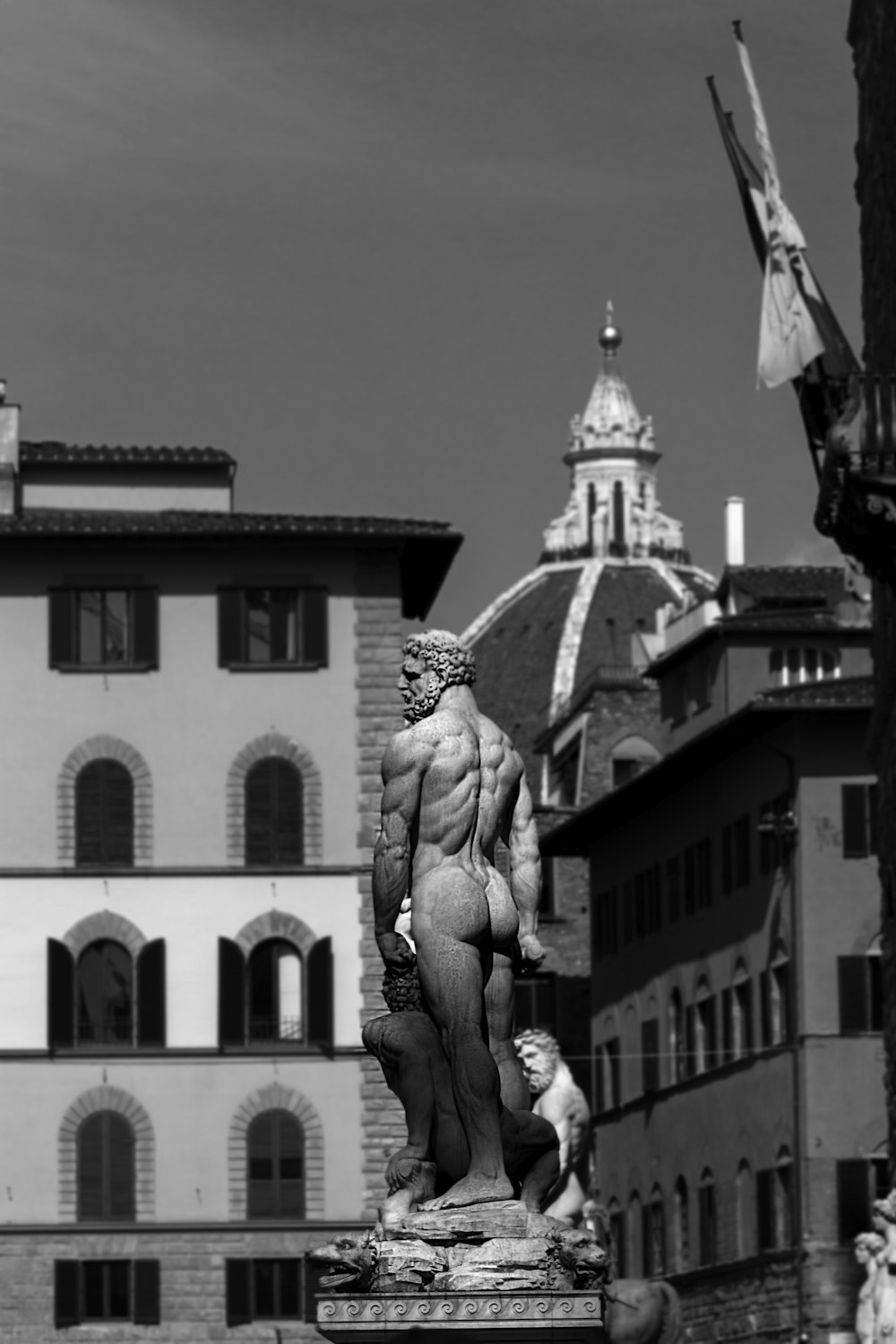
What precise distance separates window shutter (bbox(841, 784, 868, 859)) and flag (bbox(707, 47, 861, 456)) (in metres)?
29.1

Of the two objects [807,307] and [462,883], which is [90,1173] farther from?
[462,883]

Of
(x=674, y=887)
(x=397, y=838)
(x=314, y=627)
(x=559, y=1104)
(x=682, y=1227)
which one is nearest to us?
(x=397, y=838)

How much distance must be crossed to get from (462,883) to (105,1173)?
1939 inches

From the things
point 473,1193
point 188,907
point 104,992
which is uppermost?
point 188,907

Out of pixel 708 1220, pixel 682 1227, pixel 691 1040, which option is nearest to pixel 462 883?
pixel 708 1220

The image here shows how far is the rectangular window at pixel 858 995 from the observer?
7231 centimetres

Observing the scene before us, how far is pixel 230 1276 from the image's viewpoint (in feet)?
214

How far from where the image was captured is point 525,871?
687 inches

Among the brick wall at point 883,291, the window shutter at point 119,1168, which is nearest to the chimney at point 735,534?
the window shutter at point 119,1168

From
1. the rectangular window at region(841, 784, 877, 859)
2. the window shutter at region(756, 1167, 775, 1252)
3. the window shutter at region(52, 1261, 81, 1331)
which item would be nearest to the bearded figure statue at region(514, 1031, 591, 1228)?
the window shutter at region(52, 1261, 81, 1331)

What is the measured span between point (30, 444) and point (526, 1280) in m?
57.6

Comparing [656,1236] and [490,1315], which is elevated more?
[656,1236]

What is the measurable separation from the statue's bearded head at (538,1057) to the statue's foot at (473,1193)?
8474mm

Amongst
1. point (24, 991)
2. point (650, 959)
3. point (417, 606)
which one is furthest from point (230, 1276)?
point (650, 959)
